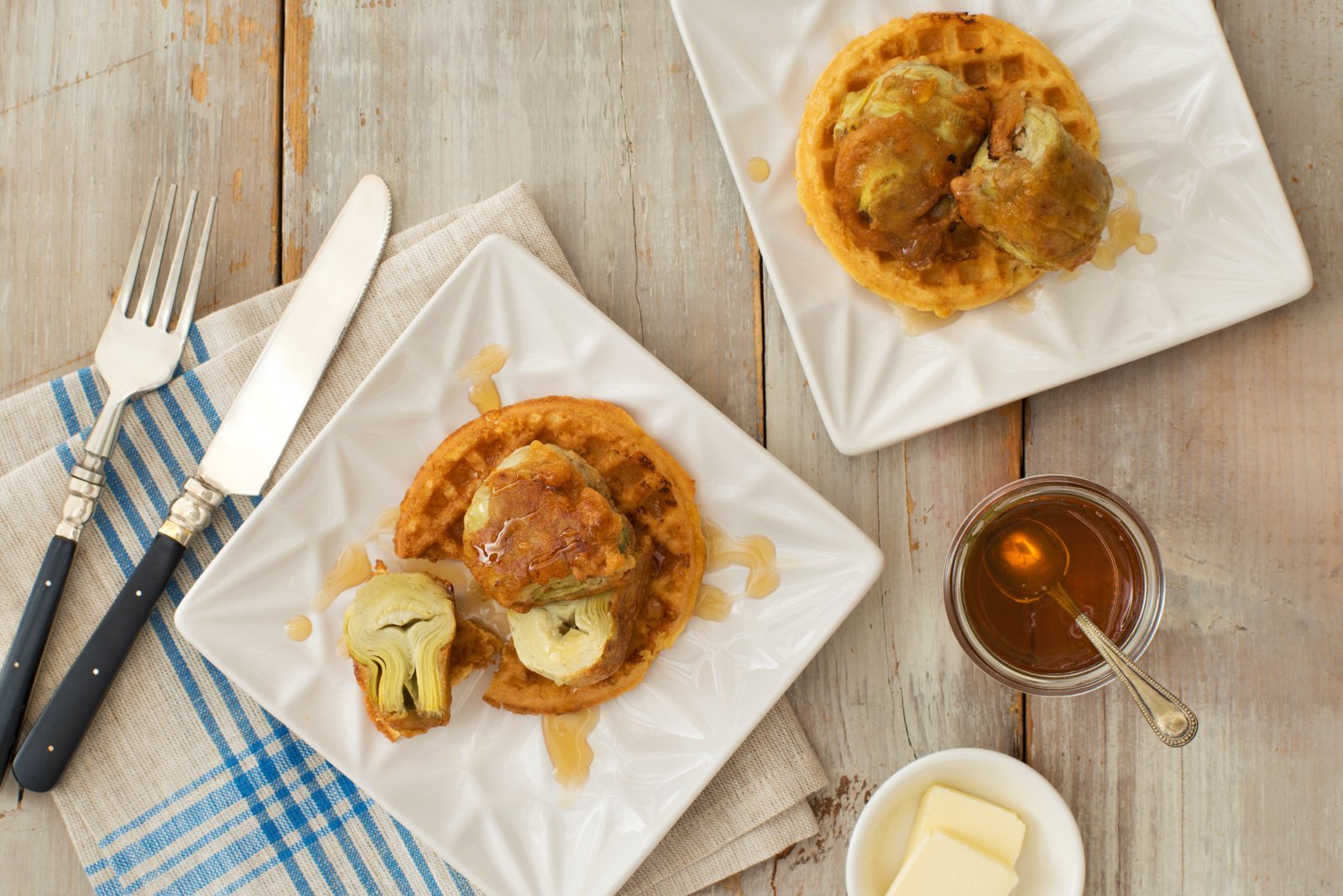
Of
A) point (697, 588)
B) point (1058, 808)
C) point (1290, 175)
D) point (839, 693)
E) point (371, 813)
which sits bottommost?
point (1058, 808)

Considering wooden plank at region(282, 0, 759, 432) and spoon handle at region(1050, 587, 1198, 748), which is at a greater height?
wooden plank at region(282, 0, 759, 432)

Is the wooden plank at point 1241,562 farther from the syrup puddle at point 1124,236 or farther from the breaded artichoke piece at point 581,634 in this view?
the breaded artichoke piece at point 581,634

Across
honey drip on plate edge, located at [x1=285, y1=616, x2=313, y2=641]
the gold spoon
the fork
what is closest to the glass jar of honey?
the gold spoon

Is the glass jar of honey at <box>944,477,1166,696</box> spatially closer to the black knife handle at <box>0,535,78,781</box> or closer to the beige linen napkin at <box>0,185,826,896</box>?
the beige linen napkin at <box>0,185,826,896</box>

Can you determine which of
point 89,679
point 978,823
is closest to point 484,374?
point 89,679

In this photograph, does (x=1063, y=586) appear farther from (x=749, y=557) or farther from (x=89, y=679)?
(x=89, y=679)

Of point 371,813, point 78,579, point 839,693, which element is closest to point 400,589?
point 371,813

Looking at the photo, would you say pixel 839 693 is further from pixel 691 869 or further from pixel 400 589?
pixel 400 589

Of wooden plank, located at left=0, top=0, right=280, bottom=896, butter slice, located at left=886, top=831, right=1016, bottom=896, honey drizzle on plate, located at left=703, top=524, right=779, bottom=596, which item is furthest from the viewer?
wooden plank, located at left=0, top=0, right=280, bottom=896
